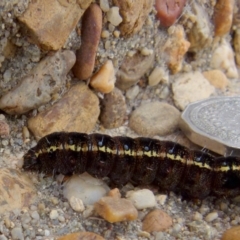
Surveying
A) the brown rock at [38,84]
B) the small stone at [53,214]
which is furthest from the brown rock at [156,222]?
the brown rock at [38,84]

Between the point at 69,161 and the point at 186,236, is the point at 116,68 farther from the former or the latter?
the point at 186,236

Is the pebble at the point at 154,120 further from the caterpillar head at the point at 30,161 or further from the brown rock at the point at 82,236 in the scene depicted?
the brown rock at the point at 82,236

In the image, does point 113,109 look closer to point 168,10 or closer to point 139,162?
point 139,162

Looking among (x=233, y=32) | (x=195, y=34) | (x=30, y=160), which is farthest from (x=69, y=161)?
(x=233, y=32)

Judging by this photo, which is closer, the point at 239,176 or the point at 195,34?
the point at 239,176

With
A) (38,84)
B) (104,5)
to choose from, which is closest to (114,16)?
(104,5)

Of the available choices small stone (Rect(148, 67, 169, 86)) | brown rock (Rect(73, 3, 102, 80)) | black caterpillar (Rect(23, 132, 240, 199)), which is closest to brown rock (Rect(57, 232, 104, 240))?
black caterpillar (Rect(23, 132, 240, 199))

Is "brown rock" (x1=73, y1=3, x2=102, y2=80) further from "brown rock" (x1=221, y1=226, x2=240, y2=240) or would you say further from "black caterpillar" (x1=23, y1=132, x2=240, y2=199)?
"brown rock" (x1=221, y1=226, x2=240, y2=240)
